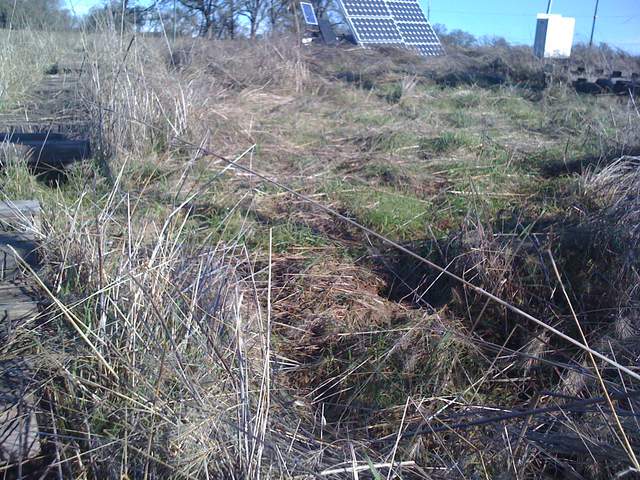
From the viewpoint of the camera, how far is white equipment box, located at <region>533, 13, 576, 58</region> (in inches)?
520

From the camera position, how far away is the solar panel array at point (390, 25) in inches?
538

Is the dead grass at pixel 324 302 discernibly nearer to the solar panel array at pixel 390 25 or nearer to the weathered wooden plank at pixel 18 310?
the weathered wooden plank at pixel 18 310

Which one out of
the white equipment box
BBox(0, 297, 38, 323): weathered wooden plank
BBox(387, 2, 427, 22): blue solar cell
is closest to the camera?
BBox(0, 297, 38, 323): weathered wooden plank

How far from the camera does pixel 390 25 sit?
47.6ft

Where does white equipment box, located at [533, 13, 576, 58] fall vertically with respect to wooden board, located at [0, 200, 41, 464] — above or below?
above

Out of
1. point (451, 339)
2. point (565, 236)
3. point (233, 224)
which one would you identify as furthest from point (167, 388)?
point (565, 236)

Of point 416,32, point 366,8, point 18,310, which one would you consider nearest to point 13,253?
point 18,310

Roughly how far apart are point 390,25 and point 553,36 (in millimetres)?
3616

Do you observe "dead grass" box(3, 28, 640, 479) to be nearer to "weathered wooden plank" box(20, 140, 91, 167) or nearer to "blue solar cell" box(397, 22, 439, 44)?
"weathered wooden plank" box(20, 140, 91, 167)

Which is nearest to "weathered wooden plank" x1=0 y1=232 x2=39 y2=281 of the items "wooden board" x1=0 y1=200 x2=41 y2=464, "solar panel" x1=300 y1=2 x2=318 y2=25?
"wooden board" x1=0 y1=200 x2=41 y2=464

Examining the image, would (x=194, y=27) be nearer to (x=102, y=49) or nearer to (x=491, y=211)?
(x=102, y=49)

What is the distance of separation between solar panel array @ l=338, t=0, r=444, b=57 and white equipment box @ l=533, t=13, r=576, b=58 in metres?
2.18

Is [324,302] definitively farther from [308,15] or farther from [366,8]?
[308,15]

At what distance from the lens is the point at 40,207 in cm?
306
